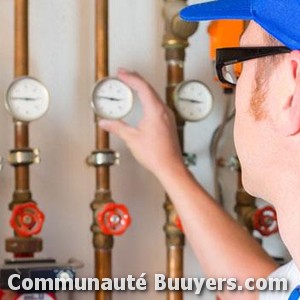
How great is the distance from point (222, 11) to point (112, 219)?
49 centimetres

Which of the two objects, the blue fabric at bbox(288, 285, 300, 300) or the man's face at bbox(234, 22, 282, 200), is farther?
the blue fabric at bbox(288, 285, 300, 300)

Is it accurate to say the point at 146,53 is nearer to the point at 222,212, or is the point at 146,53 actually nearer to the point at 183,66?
the point at 183,66

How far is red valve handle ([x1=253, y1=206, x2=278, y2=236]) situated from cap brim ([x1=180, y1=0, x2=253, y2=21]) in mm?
516

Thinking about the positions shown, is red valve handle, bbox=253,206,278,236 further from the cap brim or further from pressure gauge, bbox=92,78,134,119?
the cap brim

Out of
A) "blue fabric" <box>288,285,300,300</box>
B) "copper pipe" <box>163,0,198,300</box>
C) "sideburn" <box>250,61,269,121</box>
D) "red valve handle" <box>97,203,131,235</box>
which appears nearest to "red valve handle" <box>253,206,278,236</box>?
"copper pipe" <box>163,0,198,300</box>

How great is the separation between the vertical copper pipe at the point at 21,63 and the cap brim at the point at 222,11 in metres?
0.38

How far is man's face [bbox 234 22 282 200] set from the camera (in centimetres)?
85

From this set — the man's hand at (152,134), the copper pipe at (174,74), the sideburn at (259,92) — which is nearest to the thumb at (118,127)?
the man's hand at (152,134)

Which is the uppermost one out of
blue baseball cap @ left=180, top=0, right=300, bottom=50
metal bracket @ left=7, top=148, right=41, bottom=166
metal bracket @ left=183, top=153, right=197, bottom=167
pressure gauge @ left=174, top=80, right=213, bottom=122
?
blue baseball cap @ left=180, top=0, right=300, bottom=50

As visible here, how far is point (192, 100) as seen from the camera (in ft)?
4.25

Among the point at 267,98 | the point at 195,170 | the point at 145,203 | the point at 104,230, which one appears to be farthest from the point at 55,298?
the point at 267,98

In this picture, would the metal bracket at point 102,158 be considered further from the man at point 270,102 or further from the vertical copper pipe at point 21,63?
the man at point 270,102

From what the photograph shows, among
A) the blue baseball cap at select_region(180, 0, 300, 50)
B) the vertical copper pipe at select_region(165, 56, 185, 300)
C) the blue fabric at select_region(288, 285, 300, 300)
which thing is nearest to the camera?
the blue baseball cap at select_region(180, 0, 300, 50)

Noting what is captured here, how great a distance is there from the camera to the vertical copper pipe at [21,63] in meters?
1.23
